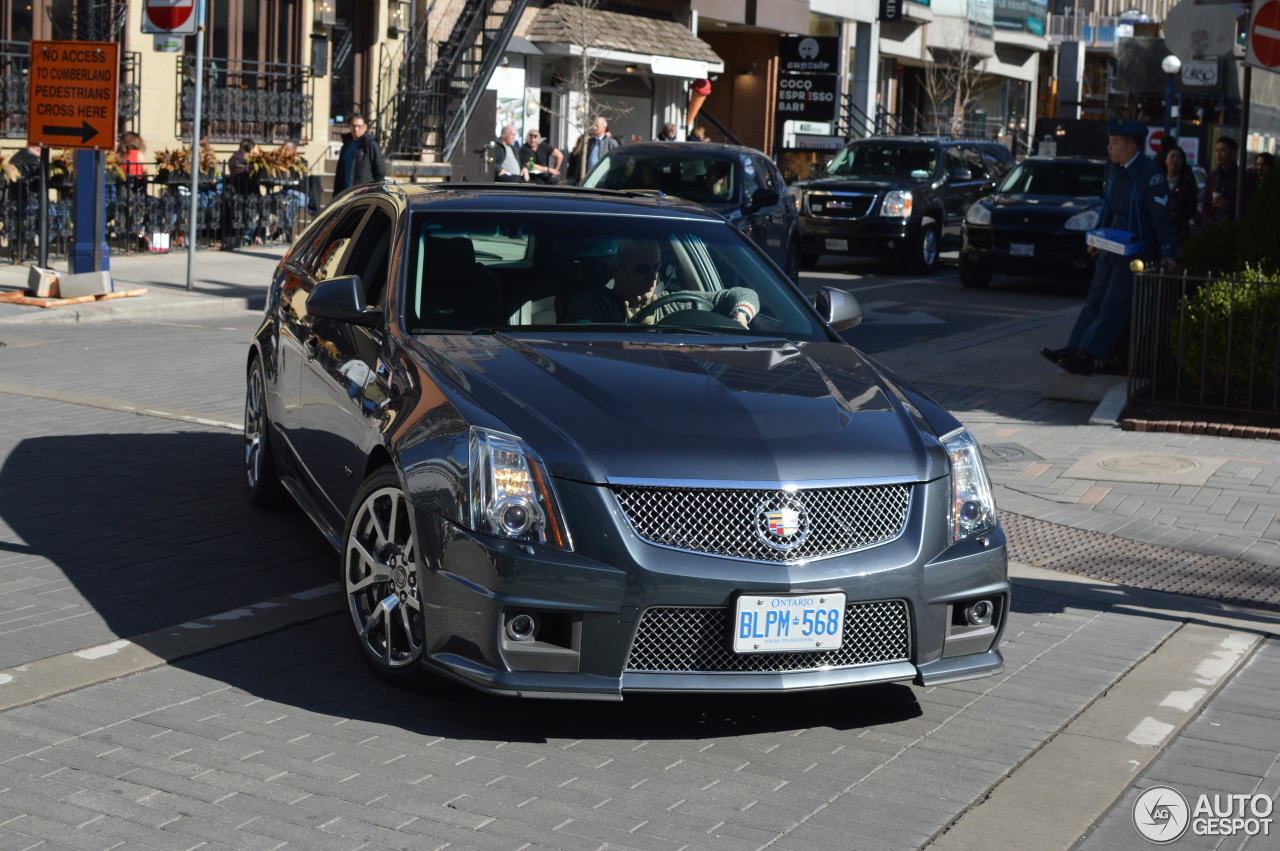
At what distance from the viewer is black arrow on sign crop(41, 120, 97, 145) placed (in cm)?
1684

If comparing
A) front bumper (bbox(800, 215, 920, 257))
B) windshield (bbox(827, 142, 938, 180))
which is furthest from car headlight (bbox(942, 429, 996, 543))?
windshield (bbox(827, 142, 938, 180))

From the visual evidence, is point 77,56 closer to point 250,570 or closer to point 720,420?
point 250,570

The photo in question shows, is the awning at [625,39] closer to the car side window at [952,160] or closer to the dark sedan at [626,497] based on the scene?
the car side window at [952,160]

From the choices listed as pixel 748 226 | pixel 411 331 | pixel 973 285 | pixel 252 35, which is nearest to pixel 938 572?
pixel 411 331

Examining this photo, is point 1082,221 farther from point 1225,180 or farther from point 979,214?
point 1225,180

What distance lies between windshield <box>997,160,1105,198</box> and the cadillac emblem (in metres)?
18.9

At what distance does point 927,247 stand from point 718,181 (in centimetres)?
735

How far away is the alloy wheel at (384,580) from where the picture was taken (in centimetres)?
544

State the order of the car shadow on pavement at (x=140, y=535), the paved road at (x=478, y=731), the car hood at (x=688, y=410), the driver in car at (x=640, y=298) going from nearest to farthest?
the paved road at (x=478, y=731), the car hood at (x=688, y=410), the driver in car at (x=640, y=298), the car shadow on pavement at (x=140, y=535)

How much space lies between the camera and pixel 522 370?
18.6ft

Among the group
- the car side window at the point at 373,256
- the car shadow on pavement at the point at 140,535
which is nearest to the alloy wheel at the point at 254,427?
the car shadow on pavement at the point at 140,535

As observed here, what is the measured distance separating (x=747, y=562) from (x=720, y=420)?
501 millimetres

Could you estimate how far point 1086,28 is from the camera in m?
73.9

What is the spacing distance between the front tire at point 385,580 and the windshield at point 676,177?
12.5 meters
